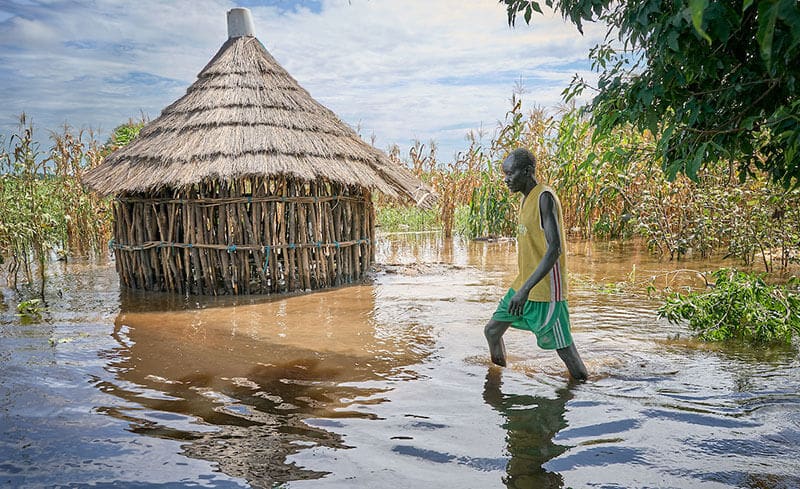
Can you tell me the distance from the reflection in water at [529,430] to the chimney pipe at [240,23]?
778 cm

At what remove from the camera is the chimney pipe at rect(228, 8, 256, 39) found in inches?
393

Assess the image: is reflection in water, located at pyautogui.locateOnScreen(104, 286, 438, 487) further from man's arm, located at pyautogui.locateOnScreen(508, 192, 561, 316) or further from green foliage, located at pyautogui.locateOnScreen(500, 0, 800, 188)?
green foliage, located at pyautogui.locateOnScreen(500, 0, 800, 188)

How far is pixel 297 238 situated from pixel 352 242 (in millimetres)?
904

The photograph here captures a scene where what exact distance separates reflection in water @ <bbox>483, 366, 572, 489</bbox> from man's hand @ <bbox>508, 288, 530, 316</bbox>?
0.54 meters

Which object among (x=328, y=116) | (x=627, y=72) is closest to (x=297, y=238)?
(x=328, y=116)

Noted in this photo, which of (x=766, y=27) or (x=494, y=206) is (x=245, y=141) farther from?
(x=766, y=27)

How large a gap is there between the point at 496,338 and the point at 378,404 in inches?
41.0

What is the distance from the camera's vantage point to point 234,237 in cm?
798

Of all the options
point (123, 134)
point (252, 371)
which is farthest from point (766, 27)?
point (123, 134)

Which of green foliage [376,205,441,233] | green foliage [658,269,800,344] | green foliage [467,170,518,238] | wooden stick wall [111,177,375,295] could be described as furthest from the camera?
green foliage [376,205,441,233]

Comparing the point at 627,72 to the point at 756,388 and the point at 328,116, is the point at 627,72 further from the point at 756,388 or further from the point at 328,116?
the point at 328,116

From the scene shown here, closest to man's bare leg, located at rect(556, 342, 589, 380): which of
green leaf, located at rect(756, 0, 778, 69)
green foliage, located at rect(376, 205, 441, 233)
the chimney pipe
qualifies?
green leaf, located at rect(756, 0, 778, 69)

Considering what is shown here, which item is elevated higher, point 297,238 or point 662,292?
point 297,238

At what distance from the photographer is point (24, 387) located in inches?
175
